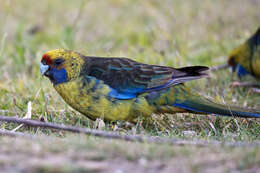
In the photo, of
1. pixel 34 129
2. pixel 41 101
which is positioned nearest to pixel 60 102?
pixel 41 101

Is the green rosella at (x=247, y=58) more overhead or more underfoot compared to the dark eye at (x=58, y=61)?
more overhead

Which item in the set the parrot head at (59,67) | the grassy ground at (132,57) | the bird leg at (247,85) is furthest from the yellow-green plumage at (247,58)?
the parrot head at (59,67)

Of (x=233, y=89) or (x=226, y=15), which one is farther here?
(x=226, y=15)

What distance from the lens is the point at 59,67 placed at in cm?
393

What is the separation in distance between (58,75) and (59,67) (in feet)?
0.26

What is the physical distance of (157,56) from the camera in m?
6.10

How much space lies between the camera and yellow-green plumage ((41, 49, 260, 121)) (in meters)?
3.75

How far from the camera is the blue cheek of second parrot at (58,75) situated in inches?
153

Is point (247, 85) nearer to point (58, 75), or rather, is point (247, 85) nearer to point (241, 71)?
point (241, 71)

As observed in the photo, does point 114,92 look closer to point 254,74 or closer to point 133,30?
point 254,74

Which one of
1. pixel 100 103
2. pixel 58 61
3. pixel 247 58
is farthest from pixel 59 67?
pixel 247 58

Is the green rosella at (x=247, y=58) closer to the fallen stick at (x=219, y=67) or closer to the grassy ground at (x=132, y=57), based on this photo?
the fallen stick at (x=219, y=67)

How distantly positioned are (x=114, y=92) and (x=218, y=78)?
212cm

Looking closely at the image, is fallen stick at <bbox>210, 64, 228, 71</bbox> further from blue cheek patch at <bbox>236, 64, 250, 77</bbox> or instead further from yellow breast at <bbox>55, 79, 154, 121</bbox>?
yellow breast at <bbox>55, 79, 154, 121</bbox>
